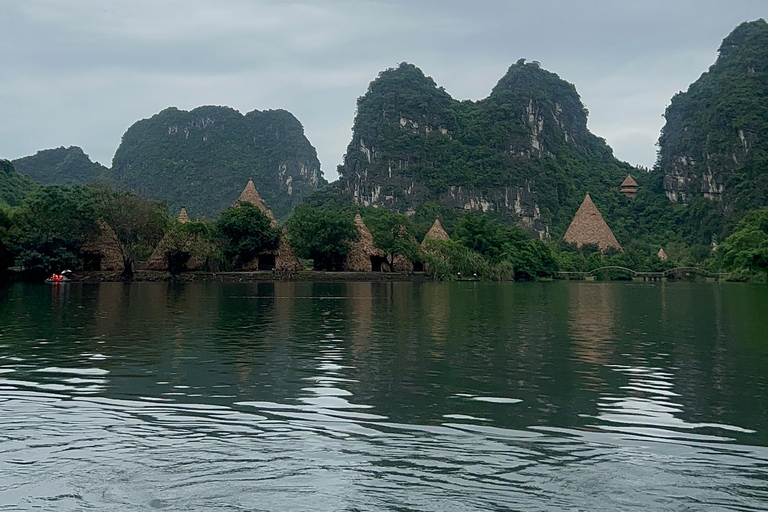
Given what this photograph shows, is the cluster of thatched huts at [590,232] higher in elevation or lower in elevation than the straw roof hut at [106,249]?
higher

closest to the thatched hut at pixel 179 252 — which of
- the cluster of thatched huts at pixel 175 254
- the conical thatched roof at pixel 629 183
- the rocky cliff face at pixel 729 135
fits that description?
the cluster of thatched huts at pixel 175 254

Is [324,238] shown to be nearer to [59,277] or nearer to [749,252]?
[59,277]

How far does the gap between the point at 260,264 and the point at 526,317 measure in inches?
1021

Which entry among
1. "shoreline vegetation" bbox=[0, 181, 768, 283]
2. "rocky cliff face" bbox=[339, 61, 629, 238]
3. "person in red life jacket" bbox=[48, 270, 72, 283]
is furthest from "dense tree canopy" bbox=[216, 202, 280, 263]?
"rocky cliff face" bbox=[339, 61, 629, 238]

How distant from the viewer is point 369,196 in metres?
89.2

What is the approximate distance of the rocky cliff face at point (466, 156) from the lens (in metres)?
87.4

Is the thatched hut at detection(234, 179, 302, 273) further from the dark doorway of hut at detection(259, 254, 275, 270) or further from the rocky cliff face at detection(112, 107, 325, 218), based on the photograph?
the rocky cliff face at detection(112, 107, 325, 218)

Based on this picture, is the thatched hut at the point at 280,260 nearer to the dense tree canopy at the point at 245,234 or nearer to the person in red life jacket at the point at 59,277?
the dense tree canopy at the point at 245,234

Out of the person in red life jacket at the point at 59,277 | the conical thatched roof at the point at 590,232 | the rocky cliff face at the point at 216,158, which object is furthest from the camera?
the rocky cliff face at the point at 216,158

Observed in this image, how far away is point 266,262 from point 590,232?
34.2m

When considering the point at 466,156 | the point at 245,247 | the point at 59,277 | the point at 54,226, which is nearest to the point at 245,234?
the point at 245,247

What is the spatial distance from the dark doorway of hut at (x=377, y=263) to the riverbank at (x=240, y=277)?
5.45 ft

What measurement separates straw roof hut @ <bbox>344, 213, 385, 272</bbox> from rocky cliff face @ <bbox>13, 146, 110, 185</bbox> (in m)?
67.0

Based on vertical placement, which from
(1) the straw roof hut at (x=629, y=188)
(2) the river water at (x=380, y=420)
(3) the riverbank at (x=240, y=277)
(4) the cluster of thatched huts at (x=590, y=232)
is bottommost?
(2) the river water at (x=380, y=420)
